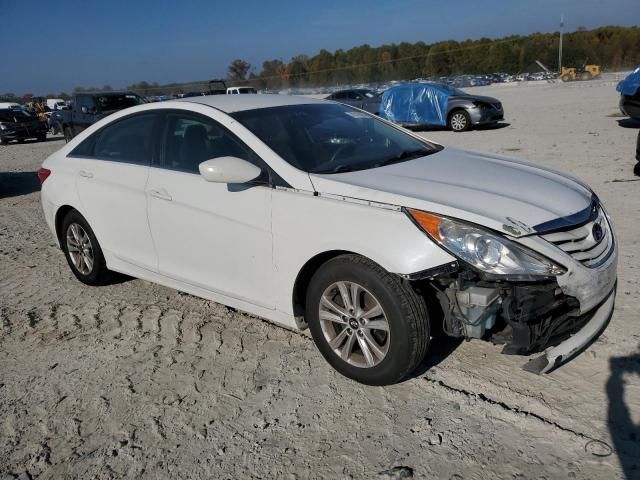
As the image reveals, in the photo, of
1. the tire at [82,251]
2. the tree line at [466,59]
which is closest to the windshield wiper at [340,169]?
the tire at [82,251]

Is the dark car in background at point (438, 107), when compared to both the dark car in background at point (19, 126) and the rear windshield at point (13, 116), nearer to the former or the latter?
the dark car in background at point (19, 126)

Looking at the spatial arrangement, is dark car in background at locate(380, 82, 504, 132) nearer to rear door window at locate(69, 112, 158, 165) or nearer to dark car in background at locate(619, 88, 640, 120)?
dark car in background at locate(619, 88, 640, 120)

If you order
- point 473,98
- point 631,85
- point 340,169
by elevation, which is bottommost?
point 473,98

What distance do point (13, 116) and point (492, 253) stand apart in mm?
26111

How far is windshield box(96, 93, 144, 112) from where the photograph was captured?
17.1 m

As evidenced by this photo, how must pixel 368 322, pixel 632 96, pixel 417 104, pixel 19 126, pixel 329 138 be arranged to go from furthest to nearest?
pixel 19 126 < pixel 417 104 < pixel 632 96 < pixel 329 138 < pixel 368 322

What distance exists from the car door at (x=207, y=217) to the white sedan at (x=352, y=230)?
0.01m

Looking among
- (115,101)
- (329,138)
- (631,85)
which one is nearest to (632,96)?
(631,85)

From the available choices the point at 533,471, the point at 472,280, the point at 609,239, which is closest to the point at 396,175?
the point at 472,280

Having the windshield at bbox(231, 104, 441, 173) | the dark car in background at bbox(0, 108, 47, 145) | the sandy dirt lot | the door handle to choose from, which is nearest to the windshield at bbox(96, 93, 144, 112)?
the dark car in background at bbox(0, 108, 47, 145)

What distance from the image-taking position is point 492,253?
107 inches

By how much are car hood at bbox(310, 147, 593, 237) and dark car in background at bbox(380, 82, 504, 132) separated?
1412 centimetres

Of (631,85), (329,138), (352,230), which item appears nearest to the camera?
(352,230)

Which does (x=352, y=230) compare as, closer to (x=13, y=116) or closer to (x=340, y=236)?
(x=340, y=236)
